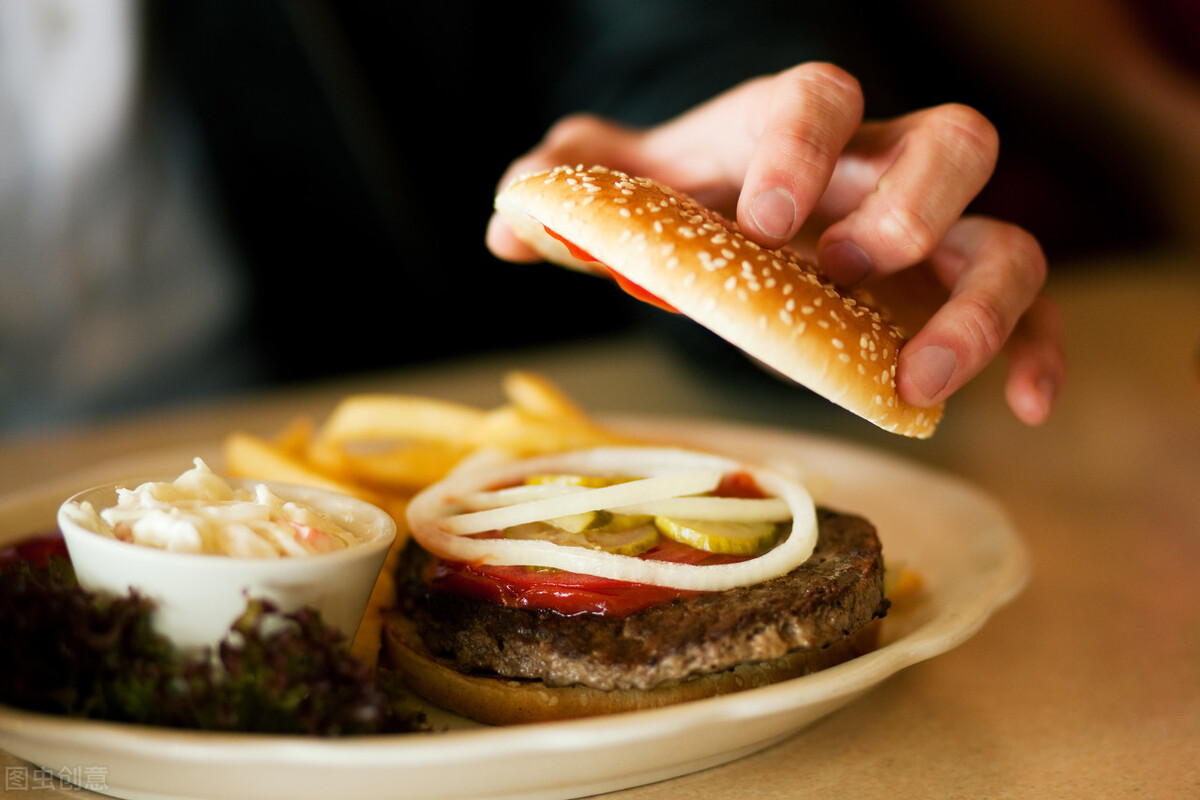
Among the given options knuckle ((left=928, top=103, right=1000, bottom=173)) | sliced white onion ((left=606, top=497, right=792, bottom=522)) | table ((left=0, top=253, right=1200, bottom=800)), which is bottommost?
table ((left=0, top=253, right=1200, bottom=800))

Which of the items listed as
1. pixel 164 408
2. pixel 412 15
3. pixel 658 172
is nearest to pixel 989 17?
pixel 412 15

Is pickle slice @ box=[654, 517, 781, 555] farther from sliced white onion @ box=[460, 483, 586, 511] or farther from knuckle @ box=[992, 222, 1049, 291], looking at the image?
knuckle @ box=[992, 222, 1049, 291]

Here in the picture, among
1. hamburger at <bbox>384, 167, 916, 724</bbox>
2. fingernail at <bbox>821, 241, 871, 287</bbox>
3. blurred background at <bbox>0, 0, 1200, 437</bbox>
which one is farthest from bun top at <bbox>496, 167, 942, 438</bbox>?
blurred background at <bbox>0, 0, 1200, 437</bbox>

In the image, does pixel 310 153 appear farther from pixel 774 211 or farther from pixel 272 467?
pixel 774 211

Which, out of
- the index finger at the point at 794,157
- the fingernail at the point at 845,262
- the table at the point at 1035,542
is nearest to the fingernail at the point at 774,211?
the index finger at the point at 794,157

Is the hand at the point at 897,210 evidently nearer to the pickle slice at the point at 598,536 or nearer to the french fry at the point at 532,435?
the french fry at the point at 532,435

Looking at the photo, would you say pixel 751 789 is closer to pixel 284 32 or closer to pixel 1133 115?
pixel 284 32
